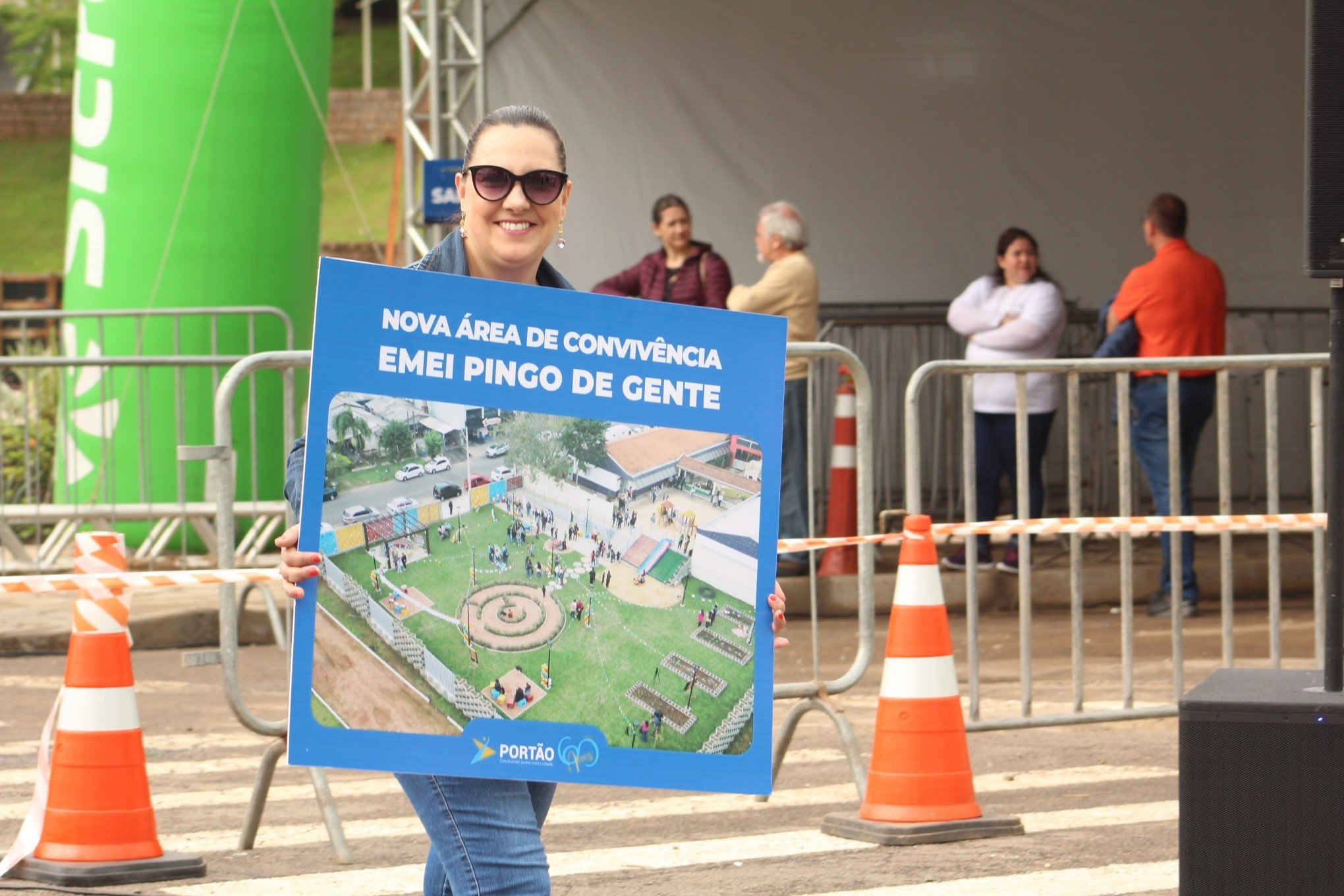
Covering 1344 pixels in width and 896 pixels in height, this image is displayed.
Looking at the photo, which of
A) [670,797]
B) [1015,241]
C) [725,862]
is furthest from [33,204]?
[725,862]

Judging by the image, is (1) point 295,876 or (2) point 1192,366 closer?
(1) point 295,876

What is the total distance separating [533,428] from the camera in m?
2.87

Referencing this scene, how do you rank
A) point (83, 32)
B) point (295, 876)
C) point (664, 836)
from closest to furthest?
1. point (295, 876)
2. point (664, 836)
3. point (83, 32)

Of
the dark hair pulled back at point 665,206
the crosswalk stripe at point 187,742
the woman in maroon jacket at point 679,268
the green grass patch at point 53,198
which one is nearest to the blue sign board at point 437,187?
the woman in maroon jacket at point 679,268

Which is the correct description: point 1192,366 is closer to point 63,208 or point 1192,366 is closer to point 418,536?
point 418,536

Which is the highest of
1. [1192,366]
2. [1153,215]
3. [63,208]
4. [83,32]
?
[63,208]

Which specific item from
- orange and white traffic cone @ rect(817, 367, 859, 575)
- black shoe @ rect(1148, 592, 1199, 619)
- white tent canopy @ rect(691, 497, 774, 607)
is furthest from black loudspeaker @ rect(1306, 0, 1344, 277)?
orange and white traffic cone @ rect(817, 367, 859, 575)

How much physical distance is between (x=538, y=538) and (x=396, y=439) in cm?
28

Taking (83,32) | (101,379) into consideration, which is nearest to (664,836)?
(101,379)

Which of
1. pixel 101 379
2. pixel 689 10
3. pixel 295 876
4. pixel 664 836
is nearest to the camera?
pixel 295 876

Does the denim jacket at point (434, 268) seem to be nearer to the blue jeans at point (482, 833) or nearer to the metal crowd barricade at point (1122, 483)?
the blue jeans at point (482, 833)

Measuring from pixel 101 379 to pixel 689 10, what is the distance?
5215 millimetres

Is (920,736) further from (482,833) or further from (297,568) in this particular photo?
(297,568)

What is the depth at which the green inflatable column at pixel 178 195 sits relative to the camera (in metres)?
11.3
